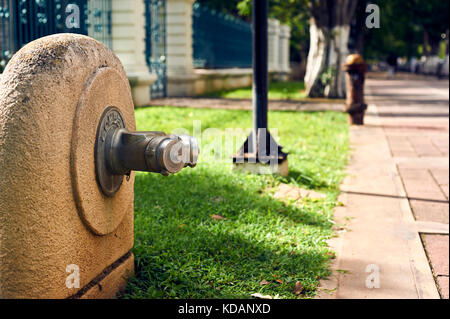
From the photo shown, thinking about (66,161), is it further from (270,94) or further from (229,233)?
(270,94)

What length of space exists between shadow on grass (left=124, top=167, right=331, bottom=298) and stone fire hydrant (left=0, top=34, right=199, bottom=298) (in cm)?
45

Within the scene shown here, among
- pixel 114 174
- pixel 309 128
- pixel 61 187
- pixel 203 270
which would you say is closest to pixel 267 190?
pixel 203 270

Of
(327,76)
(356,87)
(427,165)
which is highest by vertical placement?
(327,76)

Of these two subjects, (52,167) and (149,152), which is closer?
(52,167)

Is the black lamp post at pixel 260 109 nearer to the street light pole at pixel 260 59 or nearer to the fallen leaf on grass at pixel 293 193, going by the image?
the street light pole at pixel 260 59

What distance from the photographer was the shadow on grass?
2.60 m

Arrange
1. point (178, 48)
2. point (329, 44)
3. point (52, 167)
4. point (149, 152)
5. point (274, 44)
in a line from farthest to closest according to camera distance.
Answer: point (274, 44) → point (178, 48) → point (329, 44) → point (149, 152) → point (52, 167)

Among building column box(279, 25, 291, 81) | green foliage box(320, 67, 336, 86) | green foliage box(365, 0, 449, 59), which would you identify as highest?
green foliage box(365, 0, 449, 59)

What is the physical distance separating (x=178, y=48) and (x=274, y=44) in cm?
1197

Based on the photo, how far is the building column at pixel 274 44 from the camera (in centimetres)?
2532

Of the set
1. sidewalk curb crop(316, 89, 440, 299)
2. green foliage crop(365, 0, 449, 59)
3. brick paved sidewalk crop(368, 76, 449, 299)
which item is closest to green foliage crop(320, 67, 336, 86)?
brick paved sidewalk crop(368, 76, 449, 299)

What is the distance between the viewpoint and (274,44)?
25.6m

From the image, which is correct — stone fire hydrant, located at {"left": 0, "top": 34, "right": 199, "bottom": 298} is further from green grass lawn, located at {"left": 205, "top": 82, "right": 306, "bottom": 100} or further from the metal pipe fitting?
green grass lawn, located at {"left": 205, "top": 82, "right": 306, "bottom": 100}

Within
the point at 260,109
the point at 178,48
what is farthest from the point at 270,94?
the point at 260,109
